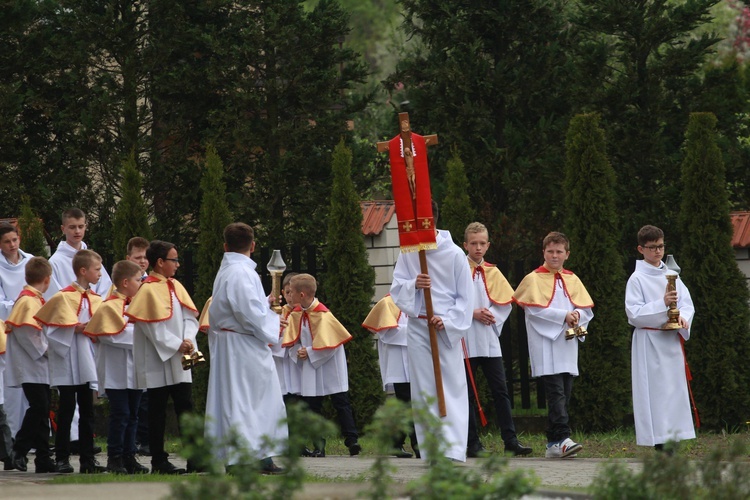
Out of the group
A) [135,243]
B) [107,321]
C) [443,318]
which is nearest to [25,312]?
[107,321]

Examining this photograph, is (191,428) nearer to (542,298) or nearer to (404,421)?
(404,421)

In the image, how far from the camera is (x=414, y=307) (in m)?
9.60

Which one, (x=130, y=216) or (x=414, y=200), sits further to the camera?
(x=130, y=216)

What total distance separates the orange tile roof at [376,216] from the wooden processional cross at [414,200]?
22.8 ft

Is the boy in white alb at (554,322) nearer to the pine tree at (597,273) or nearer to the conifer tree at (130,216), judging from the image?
the pine tree at (597,273)

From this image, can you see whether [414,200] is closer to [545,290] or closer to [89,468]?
[545,290]

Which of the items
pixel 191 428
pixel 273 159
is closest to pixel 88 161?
pixel 273 159

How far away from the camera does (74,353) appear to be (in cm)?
970

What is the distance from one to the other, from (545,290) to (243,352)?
131 inches

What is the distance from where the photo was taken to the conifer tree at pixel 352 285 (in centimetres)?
1446

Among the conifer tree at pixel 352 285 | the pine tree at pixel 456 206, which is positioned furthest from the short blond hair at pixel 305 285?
the pine tree at pixel 456 206

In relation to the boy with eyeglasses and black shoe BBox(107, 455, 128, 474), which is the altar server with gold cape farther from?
the boy with eyeglasses

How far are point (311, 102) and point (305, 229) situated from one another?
2059 mm

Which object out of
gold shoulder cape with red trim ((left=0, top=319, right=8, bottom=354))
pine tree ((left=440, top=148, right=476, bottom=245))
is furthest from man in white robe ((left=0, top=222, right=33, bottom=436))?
pine tree ((left=440, top=148, right=476, bottom=245))
